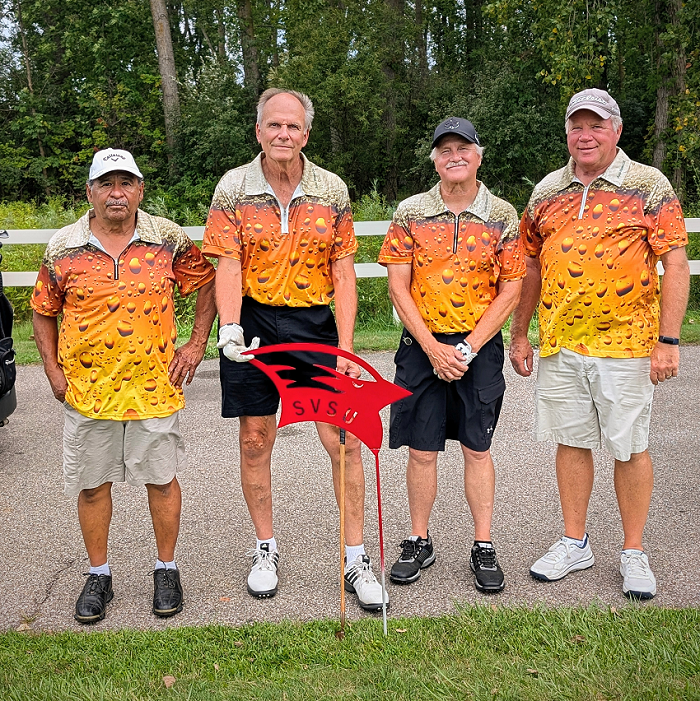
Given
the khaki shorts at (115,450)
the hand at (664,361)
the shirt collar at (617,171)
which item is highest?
the shirt collar at (617,171)

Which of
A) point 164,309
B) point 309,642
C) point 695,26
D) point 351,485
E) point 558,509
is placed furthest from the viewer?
point 695,26

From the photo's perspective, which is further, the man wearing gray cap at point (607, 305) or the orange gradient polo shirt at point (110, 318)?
the man wearing gray cap at point (607, 305)

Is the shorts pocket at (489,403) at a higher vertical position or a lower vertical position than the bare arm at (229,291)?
lower

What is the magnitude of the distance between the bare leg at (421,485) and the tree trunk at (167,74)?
2199cm

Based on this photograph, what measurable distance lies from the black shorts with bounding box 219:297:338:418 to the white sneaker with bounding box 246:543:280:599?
75cm

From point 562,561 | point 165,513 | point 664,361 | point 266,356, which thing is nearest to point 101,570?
point 165,513

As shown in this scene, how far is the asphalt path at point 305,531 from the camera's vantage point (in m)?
3.95

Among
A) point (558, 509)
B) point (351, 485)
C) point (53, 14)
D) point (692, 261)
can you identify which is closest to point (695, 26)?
point (692, 261)

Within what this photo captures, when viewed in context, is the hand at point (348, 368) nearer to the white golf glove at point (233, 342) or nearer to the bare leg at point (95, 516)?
the white golf glove at point (233, 342)

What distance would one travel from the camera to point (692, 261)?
10258mm

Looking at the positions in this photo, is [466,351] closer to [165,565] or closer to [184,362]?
[184,362]

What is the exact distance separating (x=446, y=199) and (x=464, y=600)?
1943 millimetres

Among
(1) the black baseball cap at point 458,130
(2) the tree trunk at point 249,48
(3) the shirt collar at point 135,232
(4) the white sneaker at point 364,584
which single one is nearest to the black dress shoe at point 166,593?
(4) the white sneaker at point 364,584

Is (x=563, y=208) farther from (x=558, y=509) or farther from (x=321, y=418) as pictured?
(x=558, y=509)
